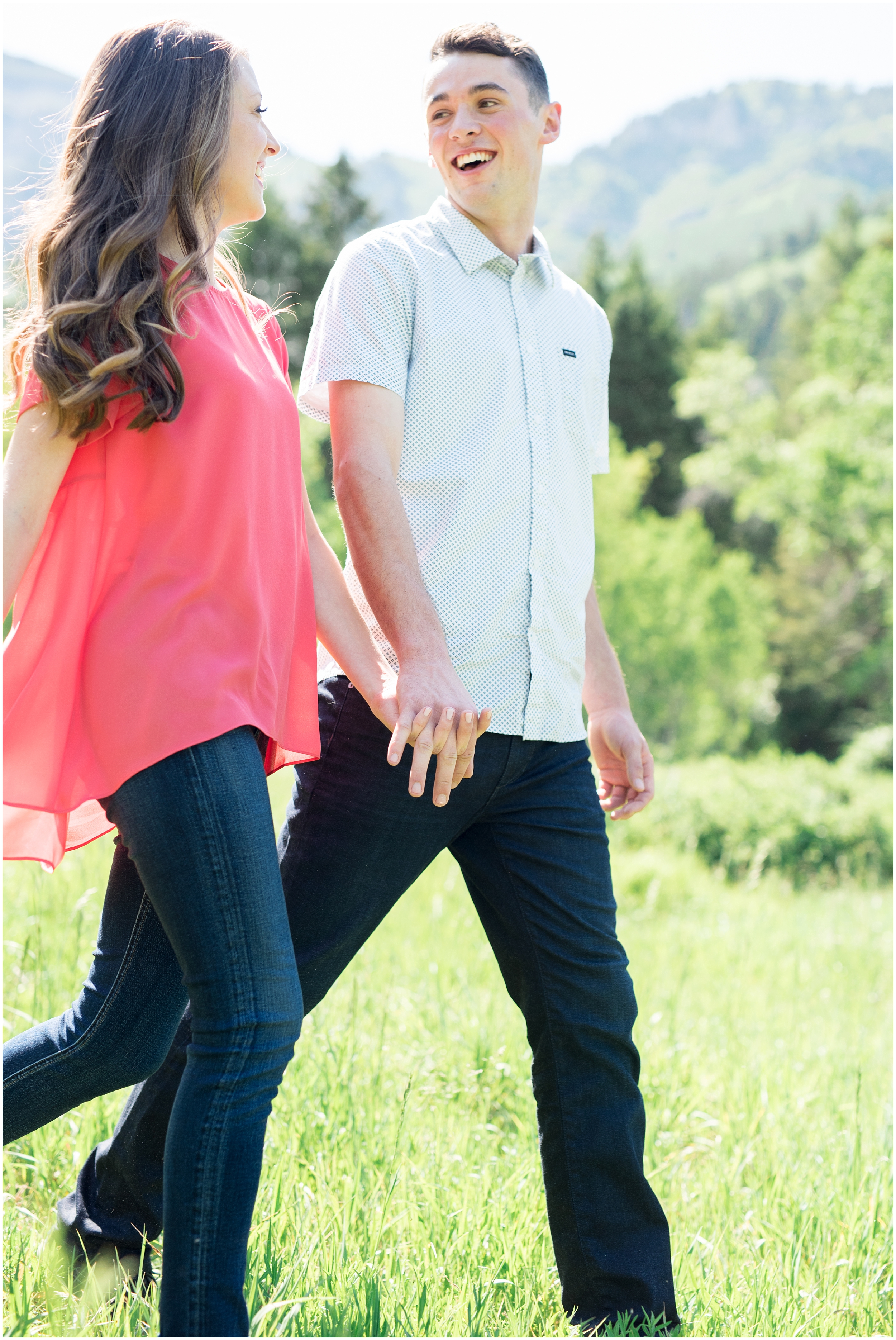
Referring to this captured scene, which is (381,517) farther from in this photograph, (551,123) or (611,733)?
(551,123)

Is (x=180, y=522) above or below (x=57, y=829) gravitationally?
above

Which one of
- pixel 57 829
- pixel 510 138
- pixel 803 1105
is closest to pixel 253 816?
pixel 57 829

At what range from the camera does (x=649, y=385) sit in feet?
120

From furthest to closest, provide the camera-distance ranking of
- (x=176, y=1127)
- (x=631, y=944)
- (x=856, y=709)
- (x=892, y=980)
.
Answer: (x=856, y=709), (x=892, y=980), (x=631, y=944), (x=176, y=1127)

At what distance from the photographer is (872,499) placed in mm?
23422

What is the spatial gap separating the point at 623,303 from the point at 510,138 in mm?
36664

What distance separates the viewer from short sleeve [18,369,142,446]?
5.51 ft

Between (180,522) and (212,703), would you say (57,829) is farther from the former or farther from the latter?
(180,522)

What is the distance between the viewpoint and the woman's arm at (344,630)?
A: 2.02m

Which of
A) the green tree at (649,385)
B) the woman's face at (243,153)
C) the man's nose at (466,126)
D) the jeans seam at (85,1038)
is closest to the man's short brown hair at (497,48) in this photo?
the man's nose at (466,126)

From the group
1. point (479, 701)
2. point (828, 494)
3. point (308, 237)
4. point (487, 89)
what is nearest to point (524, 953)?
point (479, 701)

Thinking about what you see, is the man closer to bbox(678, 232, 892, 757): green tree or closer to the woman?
the woman

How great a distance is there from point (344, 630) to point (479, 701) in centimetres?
32

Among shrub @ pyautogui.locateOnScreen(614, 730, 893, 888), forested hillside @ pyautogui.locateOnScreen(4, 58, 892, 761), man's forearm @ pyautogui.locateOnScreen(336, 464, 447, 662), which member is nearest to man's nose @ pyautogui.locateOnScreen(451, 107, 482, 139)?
man's forearm @ pyautogui.locateOnScreen(336, 464, 447, 662)
